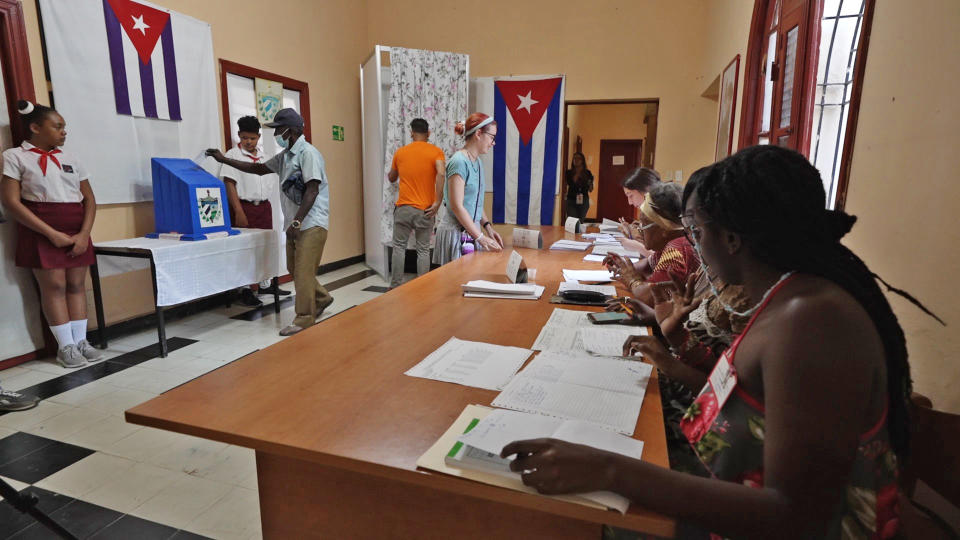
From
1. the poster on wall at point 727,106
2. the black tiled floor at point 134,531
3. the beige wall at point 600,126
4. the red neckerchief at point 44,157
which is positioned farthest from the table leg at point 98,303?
the beige wall at point 600,126

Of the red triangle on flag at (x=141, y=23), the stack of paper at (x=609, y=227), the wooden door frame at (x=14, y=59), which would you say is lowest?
the stack of paper at (x=609, y=227)

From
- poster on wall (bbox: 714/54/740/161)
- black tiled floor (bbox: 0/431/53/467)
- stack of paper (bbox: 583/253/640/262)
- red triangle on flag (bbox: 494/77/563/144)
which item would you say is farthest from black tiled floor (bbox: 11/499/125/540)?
red triangle on flag (bbox: 494/77/563/144)

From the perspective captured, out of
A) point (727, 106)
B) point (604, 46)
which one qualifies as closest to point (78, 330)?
point (727, 106)

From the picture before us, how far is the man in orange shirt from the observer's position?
3490 millimetres

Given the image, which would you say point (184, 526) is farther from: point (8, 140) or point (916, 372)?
point (8, 140)

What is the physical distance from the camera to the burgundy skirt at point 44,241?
270cm

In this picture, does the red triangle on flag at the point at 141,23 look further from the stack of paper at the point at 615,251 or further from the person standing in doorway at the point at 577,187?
the person standing in doorway at the point at 577,187

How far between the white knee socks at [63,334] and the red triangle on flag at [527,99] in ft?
14.1

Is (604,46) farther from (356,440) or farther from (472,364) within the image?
(356,440)

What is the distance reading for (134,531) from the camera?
1526 mm

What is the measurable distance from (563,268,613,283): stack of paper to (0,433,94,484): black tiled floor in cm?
203

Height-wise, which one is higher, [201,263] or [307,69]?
[307,69]

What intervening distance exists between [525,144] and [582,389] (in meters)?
4.85

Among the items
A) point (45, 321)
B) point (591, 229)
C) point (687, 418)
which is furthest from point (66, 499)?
point (591, 229)
